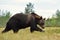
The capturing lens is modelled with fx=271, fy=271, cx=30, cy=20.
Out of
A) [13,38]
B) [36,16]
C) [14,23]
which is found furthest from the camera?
[36,16]

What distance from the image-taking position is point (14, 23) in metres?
17.0

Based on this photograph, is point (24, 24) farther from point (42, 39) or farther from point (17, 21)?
point (42, 39)

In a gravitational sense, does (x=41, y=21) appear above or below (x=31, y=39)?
below

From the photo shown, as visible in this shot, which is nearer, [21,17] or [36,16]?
[21,17]

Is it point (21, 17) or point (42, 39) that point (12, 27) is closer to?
point (21, 17)

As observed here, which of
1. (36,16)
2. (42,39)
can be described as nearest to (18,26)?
(36,16)

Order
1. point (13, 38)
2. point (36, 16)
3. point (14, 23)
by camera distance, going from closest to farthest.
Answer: point (13, 38) → point (14, 23) → point (36, 16)

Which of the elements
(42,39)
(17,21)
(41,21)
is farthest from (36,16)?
(42,39)

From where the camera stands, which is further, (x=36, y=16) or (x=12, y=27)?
(x=36, y=16)

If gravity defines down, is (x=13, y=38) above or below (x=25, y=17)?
above

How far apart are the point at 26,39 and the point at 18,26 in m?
6.65

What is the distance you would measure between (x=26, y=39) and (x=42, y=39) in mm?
818

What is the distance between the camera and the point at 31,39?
1063 cm

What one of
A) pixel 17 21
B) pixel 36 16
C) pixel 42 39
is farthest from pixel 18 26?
pixel 42 39
